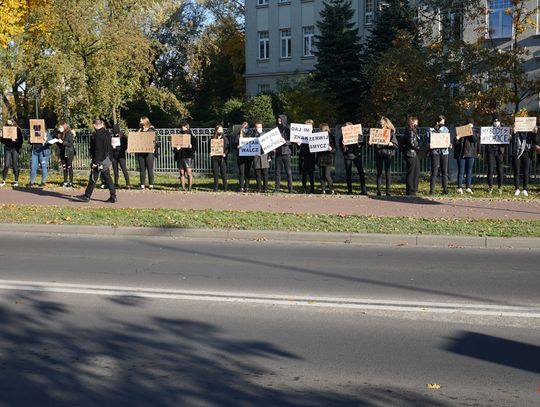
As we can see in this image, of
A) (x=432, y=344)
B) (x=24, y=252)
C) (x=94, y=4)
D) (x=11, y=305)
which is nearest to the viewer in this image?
(x=432, y=344)

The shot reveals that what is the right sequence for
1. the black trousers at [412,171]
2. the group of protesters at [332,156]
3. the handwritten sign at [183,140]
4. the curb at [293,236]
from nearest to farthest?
the curb at [293,236], the group of protesters at [332,156], the black trousers at [412,171], the handwritten sign at [183,140]

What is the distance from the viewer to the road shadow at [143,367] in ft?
17.8

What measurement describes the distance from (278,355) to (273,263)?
15.2ft

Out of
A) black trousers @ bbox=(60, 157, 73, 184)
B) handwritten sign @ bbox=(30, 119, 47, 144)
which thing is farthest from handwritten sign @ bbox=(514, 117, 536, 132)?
handwritten sign @ bbox=(30, 119, 47, 144)

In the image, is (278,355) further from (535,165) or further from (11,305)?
(535,165)

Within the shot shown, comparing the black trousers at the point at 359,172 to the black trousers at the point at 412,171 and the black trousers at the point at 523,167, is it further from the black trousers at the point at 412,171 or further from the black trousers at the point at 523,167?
the black trousers at the point at 523,167

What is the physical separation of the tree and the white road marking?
114 feet

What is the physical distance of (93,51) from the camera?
26172 millimetres

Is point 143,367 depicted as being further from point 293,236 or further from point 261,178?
point 261,178

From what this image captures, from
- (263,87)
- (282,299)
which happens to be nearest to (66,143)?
(282,299)

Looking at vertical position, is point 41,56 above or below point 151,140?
above

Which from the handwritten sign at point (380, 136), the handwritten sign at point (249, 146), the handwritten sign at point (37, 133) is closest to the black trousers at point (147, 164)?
the handwritten sign at point (249, 146)

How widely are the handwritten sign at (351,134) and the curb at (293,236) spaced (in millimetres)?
5689

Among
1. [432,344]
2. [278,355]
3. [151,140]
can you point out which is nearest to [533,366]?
[432,344]
